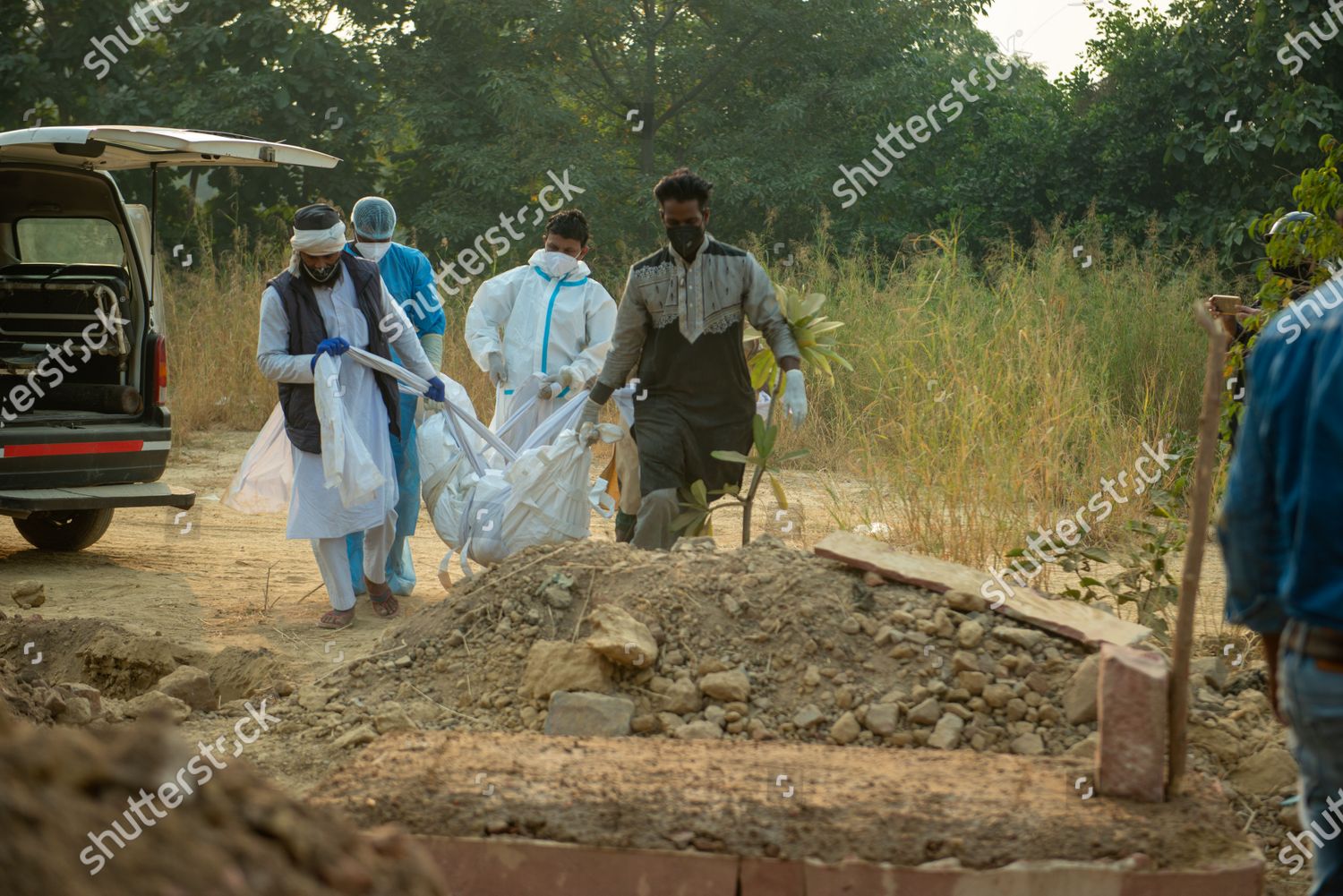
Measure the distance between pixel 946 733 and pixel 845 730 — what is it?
0.28 m

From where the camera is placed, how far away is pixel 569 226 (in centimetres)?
681

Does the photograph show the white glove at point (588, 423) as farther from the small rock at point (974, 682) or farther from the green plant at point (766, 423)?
the small rock at point (974, 682)

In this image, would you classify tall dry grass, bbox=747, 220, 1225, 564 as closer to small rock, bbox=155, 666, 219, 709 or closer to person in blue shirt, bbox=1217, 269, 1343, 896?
small rock, bbox=155, 666, 219, 709

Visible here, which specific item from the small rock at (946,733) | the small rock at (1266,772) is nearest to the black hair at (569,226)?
the small rock at (946,733)

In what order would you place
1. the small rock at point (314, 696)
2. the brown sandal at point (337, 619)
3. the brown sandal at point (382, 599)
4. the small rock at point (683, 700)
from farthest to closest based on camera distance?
the brown sandal at point (382, 599) < the brown sandal at point (337, 619) < the small rock at point (314, 696) < the small rock at point (683, 700)

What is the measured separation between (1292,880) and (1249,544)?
171cm

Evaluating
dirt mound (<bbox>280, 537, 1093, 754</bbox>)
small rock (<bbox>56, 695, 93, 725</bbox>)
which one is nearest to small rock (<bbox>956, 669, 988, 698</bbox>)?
dirt mound (<bbox>280, 537, 1093, 754</bbox>)

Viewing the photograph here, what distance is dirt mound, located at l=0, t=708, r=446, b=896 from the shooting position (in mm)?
1544

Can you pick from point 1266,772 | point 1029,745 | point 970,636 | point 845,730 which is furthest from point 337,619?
point 1266,772

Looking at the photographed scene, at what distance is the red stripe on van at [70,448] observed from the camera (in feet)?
20.9

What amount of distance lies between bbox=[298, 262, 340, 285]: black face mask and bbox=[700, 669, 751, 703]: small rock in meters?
2.69

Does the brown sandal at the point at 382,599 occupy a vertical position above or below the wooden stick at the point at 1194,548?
below

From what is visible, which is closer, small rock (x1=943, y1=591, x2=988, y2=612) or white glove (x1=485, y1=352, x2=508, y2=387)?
small rock (x1=943, y1=591, x2=988, y2=612)

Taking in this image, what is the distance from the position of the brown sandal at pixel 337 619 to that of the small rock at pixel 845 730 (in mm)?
2748
